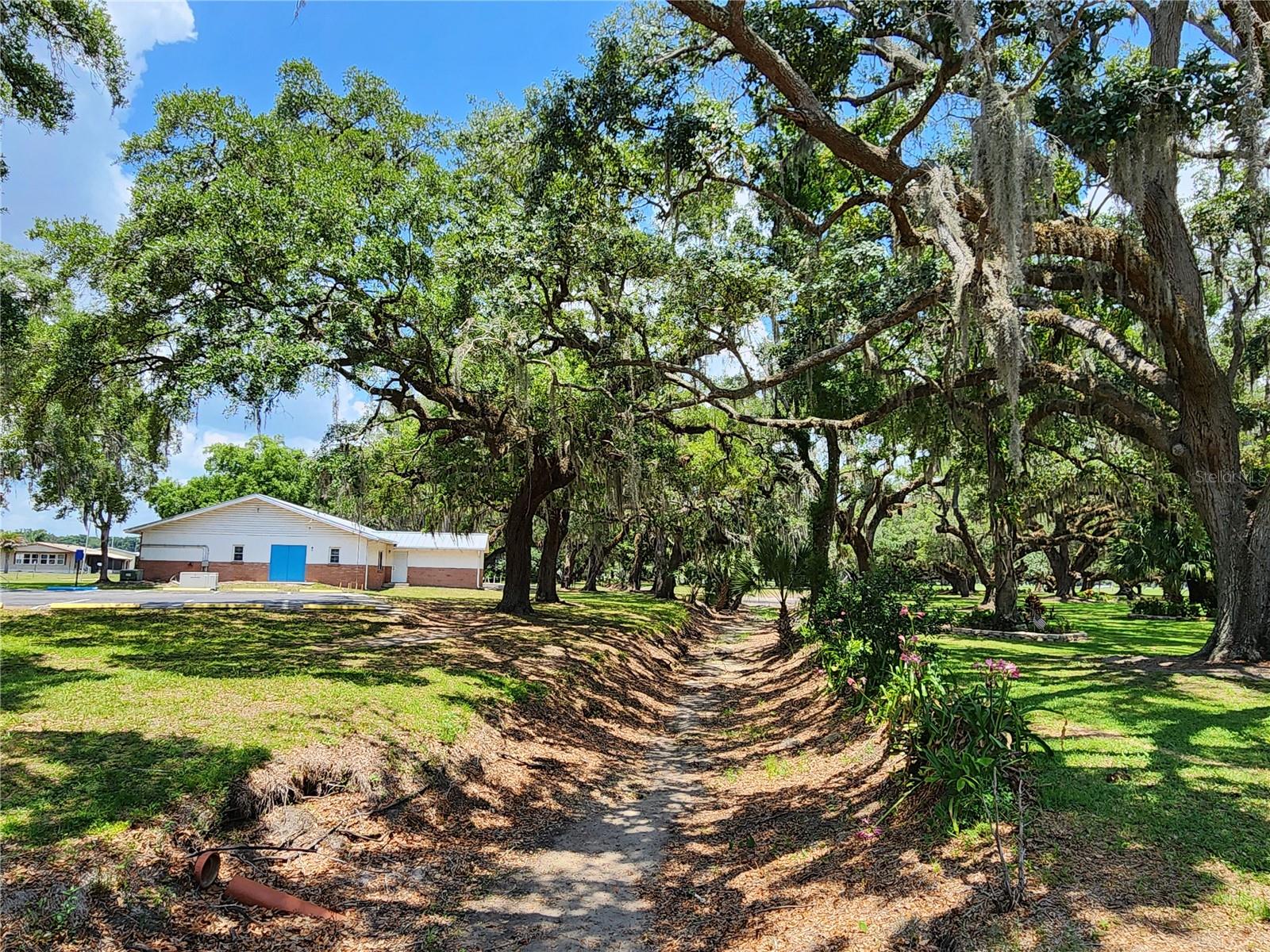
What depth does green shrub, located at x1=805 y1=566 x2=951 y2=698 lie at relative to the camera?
340 inches

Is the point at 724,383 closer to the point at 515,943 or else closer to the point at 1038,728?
the point at 1038,728

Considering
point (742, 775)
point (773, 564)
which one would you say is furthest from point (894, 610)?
point (773, 564)

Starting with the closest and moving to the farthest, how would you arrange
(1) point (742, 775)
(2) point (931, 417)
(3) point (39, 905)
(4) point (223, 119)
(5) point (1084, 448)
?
(3) point (39, 905) → (1) point (742, 775) → (4) point (223, 119) → (2) point (931, 417) → (5) point (1084, 448)

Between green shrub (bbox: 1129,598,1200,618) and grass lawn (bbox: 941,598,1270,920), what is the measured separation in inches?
641

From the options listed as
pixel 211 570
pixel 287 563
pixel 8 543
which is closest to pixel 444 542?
pixel 287 563

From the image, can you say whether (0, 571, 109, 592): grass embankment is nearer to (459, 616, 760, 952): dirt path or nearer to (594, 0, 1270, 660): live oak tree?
(459, 616, 760, 952): dirt path

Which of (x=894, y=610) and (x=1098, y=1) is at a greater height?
(x=1098, y=1)

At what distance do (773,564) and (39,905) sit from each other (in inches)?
559

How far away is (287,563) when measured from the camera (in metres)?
34.0

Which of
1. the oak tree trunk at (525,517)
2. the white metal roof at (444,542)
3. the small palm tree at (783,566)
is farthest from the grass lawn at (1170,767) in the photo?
the white metal roof at (444,542)

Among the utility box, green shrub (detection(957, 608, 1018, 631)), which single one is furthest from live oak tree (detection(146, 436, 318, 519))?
green shrub (detection(957, 608, 1018, 631))

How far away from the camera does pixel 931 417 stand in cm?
1311

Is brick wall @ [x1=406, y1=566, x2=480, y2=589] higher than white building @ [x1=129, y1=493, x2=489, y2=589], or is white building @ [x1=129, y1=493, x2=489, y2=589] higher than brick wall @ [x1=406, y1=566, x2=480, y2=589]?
white building @ [x1=129, y1=493, x2=489, y2=589]

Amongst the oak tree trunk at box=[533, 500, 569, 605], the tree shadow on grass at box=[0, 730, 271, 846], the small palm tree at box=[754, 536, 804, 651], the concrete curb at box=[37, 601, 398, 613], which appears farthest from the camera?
the oak tree trunk at box=[533, 500, 569, 605]
